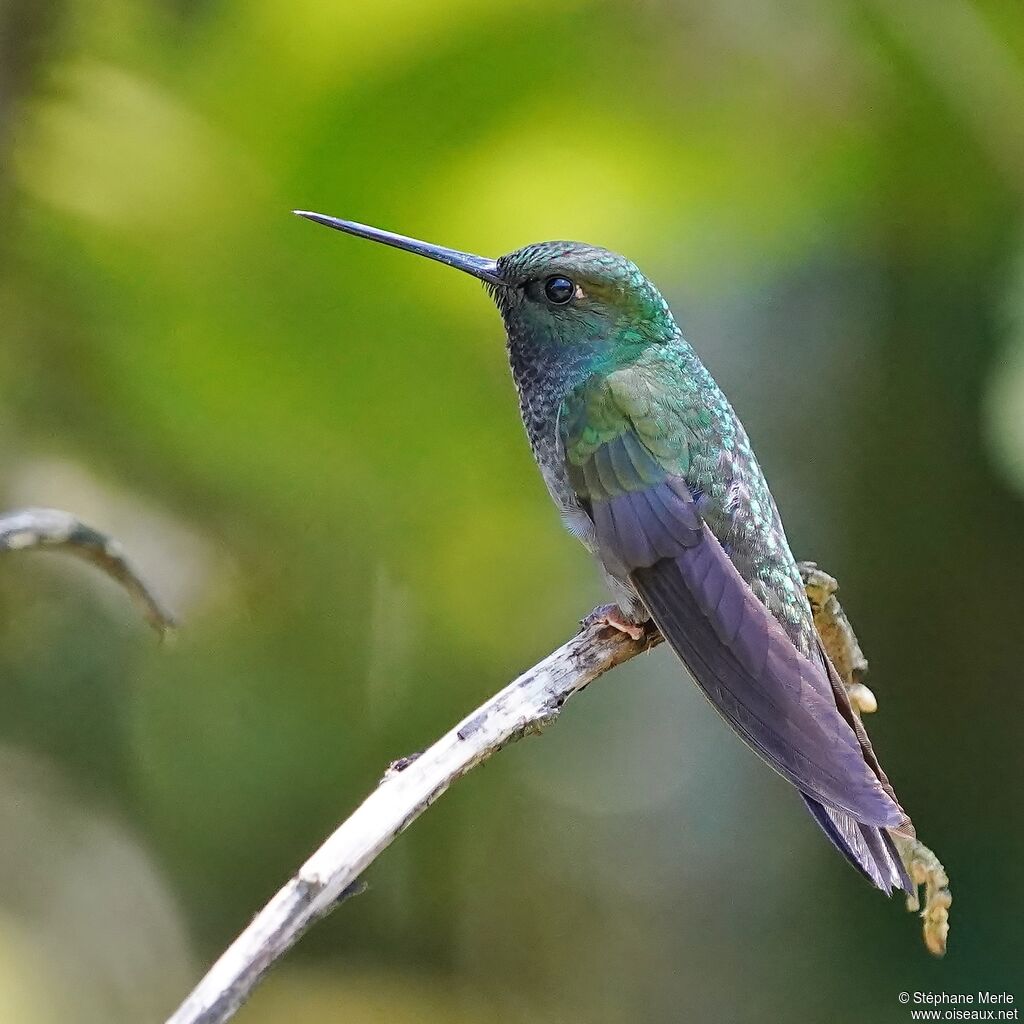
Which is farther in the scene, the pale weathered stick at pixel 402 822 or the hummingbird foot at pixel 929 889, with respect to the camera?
the hummingbird foot at pixel 929 889

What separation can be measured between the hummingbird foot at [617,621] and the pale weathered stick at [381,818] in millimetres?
136

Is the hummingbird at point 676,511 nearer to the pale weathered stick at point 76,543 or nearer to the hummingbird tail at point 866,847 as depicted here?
the hummingbird tail at point 866,847

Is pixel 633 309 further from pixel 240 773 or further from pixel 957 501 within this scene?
pixel 240 773

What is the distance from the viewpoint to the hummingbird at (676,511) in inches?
81.4

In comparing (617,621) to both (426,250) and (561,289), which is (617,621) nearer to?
(561,289)

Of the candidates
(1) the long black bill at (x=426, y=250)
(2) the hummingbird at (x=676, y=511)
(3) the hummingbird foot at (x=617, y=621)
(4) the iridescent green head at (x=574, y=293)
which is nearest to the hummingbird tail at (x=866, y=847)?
(2) the hummingbird at (x=676, y=511)

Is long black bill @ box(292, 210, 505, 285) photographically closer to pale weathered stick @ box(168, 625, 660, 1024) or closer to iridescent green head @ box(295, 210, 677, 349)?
iridescent green head @ box(295, 210, 677, 349)

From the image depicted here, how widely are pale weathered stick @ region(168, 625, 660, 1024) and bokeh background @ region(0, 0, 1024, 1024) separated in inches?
55.3

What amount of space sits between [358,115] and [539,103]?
0.48 meters

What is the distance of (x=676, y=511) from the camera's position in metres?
2.42

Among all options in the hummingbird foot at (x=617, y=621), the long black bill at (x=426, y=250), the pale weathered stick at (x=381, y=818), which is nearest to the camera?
the pale weathered stick at (x=381, y=818)

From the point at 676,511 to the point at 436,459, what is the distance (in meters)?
0.98

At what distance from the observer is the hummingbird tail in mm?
2020

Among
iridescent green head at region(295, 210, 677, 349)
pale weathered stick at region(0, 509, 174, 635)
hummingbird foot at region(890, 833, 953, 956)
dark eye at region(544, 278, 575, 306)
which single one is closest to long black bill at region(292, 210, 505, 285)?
iridescent green head at region(295, 210, 677, 349)
